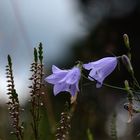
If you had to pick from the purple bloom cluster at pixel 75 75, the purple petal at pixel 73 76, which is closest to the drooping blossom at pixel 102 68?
the purple bloom cluster at pixel 75 75

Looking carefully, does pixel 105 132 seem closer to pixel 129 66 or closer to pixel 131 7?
pixel 129 66

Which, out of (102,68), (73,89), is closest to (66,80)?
(73,89)

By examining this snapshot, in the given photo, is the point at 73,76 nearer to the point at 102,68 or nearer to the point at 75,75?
the point at 75,75

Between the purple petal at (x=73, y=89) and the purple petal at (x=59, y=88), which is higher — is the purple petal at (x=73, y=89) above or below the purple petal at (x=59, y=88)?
below

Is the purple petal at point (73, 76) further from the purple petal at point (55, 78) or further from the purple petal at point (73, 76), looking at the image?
the purple petal at point (55, 78)

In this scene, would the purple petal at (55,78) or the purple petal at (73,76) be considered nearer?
the purple petal at (73,76)

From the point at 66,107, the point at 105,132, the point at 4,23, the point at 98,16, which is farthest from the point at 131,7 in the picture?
the point at 66,107

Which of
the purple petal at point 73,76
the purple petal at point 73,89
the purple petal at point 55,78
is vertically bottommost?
the purple petal at point 73,89

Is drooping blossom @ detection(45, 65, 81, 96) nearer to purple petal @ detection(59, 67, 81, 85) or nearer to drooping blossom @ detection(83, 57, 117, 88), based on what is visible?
purple petal @ detection(59, 67, 81, 85)
